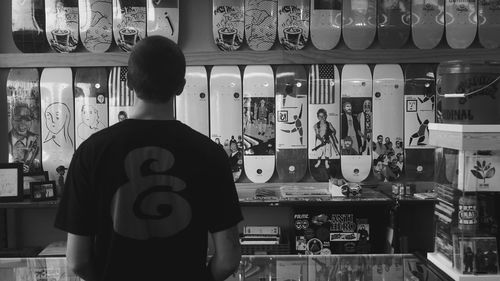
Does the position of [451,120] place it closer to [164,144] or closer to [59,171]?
[164,144]

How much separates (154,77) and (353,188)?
2688 mm

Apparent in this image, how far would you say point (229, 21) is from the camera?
4.03m

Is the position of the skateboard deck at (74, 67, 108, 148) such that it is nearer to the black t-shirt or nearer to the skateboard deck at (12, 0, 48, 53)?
the skateboard deck at (12, 0, 48, 53)

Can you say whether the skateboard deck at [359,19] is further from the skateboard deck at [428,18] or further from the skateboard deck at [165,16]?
the skateboard deck at [165,16]

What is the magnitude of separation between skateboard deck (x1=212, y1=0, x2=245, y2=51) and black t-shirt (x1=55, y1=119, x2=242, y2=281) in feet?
9.30

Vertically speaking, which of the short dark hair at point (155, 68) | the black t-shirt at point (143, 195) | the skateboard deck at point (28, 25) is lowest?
→ the black t-shirt at point (143, 195)

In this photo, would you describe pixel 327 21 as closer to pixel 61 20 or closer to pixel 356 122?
pixel 356 122

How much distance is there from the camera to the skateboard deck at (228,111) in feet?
13.2

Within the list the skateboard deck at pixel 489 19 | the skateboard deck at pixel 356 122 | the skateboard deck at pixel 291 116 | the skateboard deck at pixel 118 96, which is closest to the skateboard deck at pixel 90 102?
the skateboard deck at pixel 118 96

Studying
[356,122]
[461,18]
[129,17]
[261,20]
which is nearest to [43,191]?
[129,17]

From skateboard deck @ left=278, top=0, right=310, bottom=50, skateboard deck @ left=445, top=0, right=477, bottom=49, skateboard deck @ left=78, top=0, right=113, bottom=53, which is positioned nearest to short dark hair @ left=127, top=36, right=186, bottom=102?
skateboard deck @ left=278, top=0, right=310, bottom=50

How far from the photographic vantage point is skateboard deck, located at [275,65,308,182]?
13.2 ft

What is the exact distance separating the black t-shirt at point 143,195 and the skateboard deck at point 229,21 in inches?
112

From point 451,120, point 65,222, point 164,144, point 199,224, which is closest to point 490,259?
point 451,120
